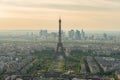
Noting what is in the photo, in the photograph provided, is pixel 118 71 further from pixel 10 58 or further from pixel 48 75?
pixel 10 58

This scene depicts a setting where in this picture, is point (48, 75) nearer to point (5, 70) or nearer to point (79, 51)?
point (5, 70)

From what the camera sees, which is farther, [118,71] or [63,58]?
[63,58]

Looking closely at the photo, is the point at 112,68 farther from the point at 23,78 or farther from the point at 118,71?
the point at 23,78

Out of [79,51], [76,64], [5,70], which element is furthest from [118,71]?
[79,51]

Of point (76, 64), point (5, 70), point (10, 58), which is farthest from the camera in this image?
point (10, 58)

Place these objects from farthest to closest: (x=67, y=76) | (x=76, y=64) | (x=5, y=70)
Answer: (x=76, y=64) < (x=5, y=70) < (x=67, y=76)

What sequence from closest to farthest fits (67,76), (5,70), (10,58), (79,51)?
(67,76)
(5,70)
(10,58)
(79,51)

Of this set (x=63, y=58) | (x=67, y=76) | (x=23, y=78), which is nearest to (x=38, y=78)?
(x=23, y=78)

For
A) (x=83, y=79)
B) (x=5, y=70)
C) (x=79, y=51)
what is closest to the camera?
(x=83, y=79)
